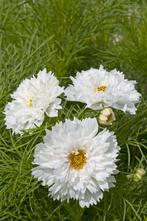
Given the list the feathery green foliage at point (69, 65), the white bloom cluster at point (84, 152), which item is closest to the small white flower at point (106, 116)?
the white bloom cluster at point (84, 152)

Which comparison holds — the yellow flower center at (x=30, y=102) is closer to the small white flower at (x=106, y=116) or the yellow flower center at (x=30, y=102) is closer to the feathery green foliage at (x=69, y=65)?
the feathery green foliage at (x=69, y=65)

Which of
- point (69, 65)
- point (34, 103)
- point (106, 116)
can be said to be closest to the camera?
point (106, 116)

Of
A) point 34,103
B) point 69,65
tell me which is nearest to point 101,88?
point 34,103

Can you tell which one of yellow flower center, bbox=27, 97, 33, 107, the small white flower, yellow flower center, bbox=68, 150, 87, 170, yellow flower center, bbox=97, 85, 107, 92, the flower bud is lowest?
the flower bud

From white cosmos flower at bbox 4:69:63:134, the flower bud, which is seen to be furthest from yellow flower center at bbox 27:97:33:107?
the flower bud

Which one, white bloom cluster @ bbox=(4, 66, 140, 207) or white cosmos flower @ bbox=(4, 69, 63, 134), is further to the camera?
white cosmos flower @ bbox=(4, 69, 63, 134)

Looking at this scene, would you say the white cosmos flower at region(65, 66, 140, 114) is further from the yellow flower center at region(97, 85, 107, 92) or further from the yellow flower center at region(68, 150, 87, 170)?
the yellow flower center at region(68, 150, 87, 170)

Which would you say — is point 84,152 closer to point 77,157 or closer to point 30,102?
point 77,157
